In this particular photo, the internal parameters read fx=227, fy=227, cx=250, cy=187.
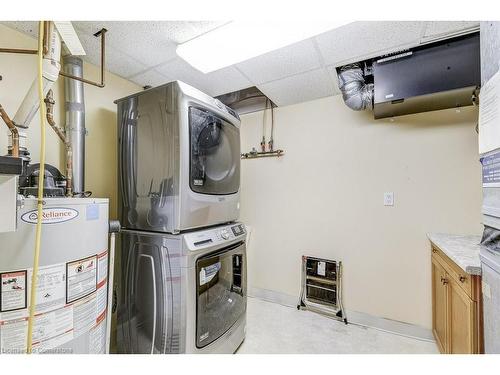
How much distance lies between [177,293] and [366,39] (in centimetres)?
210

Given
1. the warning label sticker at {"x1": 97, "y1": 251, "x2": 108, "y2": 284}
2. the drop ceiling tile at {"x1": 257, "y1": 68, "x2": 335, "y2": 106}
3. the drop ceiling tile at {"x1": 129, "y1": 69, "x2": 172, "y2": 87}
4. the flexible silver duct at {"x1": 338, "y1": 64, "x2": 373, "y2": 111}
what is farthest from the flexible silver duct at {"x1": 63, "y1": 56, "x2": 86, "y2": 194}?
the flexible silver duct at {"x1": 338, "y1": 64, "x2": 373, "y2": 111}

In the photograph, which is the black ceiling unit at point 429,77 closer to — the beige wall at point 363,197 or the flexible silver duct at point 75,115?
the beige wall at point 363,197

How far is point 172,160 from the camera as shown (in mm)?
1424

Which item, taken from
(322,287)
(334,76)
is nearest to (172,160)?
(334,76)

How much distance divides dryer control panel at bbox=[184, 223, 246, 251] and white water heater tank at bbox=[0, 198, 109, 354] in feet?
1.53

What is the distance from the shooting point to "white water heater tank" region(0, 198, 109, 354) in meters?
0.85

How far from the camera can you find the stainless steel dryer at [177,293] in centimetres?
137

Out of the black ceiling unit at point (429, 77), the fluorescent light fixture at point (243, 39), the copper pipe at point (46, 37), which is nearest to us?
the copper pipe at point (46, 37)

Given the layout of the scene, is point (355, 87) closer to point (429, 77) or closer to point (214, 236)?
point (429, 77)

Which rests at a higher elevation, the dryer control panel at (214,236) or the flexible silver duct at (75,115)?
the flexible silver duct at (75,115)

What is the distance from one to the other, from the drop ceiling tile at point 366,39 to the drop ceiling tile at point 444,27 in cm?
5

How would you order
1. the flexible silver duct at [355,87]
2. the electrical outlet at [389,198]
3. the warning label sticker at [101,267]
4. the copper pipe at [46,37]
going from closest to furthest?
the copper pipe at [46,37], the warning label sticker at [101,267], the flexible silver duct at [355,87], the electrical outlet at [389,198]

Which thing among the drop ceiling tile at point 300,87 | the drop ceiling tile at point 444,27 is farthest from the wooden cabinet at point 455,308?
the drop ceiling tile at point 300,87

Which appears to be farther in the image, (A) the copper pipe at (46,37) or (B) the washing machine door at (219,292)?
(B) the washing machine door at (219,292)
